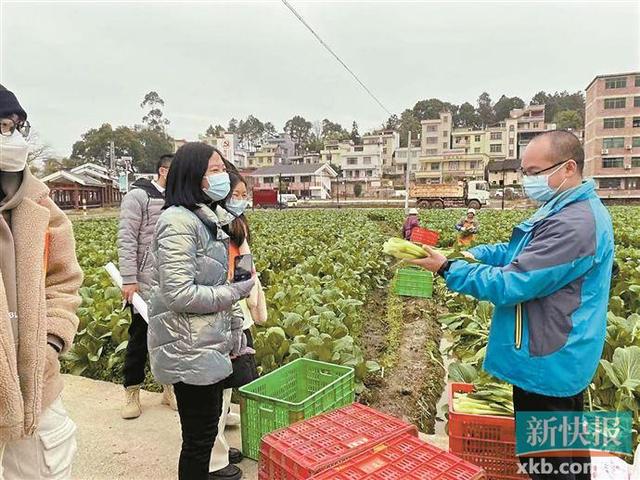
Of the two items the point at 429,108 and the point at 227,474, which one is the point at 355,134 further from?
the point at 227,474

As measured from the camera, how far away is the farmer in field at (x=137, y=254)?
3.65 metres

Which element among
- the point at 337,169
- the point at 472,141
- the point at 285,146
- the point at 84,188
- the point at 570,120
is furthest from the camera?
the point at 285,146

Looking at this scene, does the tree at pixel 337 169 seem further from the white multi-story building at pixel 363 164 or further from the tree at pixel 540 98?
the tree at pixel 540 98

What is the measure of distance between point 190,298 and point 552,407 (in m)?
1.75

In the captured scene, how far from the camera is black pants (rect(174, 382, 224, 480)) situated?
2.42m

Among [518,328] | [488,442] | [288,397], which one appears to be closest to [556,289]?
[518,328]

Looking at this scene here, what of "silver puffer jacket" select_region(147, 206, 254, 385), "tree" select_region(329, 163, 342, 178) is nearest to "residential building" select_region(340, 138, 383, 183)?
"tree" select_region(329, 163, 342, 178)

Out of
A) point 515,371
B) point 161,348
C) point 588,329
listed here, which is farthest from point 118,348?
point 588,329

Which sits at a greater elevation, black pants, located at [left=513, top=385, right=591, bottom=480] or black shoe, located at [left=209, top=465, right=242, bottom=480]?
black pants, located at [left=513, top=385, right=591, bottom=480]

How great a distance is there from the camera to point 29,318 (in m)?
1.73

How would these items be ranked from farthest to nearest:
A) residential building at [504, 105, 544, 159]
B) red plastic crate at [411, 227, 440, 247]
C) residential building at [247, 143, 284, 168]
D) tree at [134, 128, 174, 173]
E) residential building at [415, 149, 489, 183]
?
residential building at [247, 143, 284, 168] < residential building at [504, 105, 544, 159] < tree at [134, 128, 174, 173] < residential building at [415, 149, 489, 183] < red plastic crate at [411, 227, 440, 247]

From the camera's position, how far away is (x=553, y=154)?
2.31 meters

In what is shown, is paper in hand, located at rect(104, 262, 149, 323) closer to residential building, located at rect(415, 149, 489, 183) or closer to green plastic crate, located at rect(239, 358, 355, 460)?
green plastic crate, located at rect(239, 358, 355, 460)

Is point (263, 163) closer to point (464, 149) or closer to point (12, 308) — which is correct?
point (464, 149)
